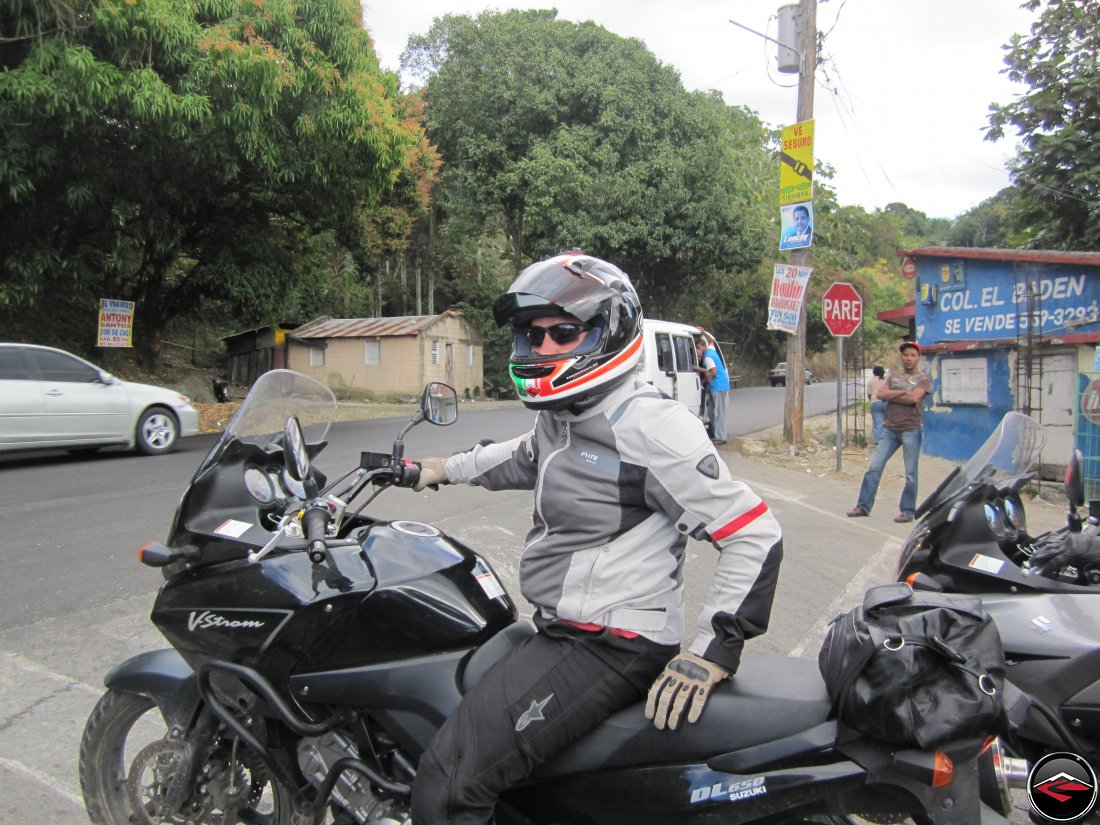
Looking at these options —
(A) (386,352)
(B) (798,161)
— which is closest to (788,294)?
(B) (798,161)

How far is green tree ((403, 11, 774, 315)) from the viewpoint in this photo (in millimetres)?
26531

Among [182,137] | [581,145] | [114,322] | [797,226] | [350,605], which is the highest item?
[581,145]

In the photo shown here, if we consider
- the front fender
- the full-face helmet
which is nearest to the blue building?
the full-face helmet

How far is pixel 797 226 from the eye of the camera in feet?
40.5

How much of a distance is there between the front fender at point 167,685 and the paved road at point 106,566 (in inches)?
28.6

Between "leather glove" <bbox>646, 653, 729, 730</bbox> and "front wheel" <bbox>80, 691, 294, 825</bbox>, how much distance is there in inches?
48.5

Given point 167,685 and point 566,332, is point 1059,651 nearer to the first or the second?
point 566,332

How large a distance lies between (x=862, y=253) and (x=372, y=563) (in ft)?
147

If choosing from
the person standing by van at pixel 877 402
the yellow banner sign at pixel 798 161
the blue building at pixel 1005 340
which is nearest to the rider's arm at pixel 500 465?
the person standing by van at pixel 877 402

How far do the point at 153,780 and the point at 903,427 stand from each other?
783 centimetres

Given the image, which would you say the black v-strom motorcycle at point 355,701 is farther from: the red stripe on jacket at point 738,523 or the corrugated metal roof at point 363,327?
the corrugated metal roof at point 363,327

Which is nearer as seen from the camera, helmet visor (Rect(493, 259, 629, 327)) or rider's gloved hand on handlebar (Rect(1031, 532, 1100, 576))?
helmet visor (Rect(493, 259, 629, 327))

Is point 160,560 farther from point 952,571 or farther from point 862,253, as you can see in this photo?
point 862,253

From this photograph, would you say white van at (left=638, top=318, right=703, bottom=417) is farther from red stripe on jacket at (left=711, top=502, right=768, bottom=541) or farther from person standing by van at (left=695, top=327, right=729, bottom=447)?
red stripe on jacket at (left=711, top=502, right=768, bottom=541)
